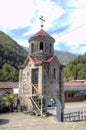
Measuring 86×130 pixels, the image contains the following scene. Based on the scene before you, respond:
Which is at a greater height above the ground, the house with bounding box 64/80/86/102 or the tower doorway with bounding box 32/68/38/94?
the tower doorway with bounding box 32/68/38/94

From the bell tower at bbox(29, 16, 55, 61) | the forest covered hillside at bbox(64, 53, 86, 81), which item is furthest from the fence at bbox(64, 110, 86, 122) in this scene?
the forest covered hillside at bbox(64, 53, 86, 81)

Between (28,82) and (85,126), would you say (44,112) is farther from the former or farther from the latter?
(85,126)

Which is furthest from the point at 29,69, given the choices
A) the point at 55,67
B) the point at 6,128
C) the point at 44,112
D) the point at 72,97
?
the point at 72,97

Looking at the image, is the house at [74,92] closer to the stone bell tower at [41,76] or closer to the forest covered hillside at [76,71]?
the stone bell tower at [41,76]

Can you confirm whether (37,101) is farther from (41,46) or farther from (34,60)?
(41,46)

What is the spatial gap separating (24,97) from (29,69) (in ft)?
10.2

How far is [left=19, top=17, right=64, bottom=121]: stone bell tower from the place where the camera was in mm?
25031

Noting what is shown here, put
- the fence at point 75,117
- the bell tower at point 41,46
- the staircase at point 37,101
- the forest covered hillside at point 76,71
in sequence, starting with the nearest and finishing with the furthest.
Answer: the staircase at point 37,101 → the fence at point 75,117 → the bell tower at point 41,46 → the forest covered hillside at point 76,71

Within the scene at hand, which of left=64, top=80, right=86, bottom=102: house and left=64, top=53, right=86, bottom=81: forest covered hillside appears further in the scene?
left=64, top=53, right=86, bottom=81: forest covered hillside

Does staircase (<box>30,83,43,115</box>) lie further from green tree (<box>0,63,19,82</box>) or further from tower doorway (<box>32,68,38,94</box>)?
green tree (<box>0,63,19,82</box>)

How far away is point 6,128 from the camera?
54.4 feet

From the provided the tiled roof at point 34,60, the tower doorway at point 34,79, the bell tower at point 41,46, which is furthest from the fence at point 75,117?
the bell tower at point 41,46

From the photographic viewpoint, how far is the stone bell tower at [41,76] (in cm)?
2503

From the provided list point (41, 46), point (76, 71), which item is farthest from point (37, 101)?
point (76, 71)
